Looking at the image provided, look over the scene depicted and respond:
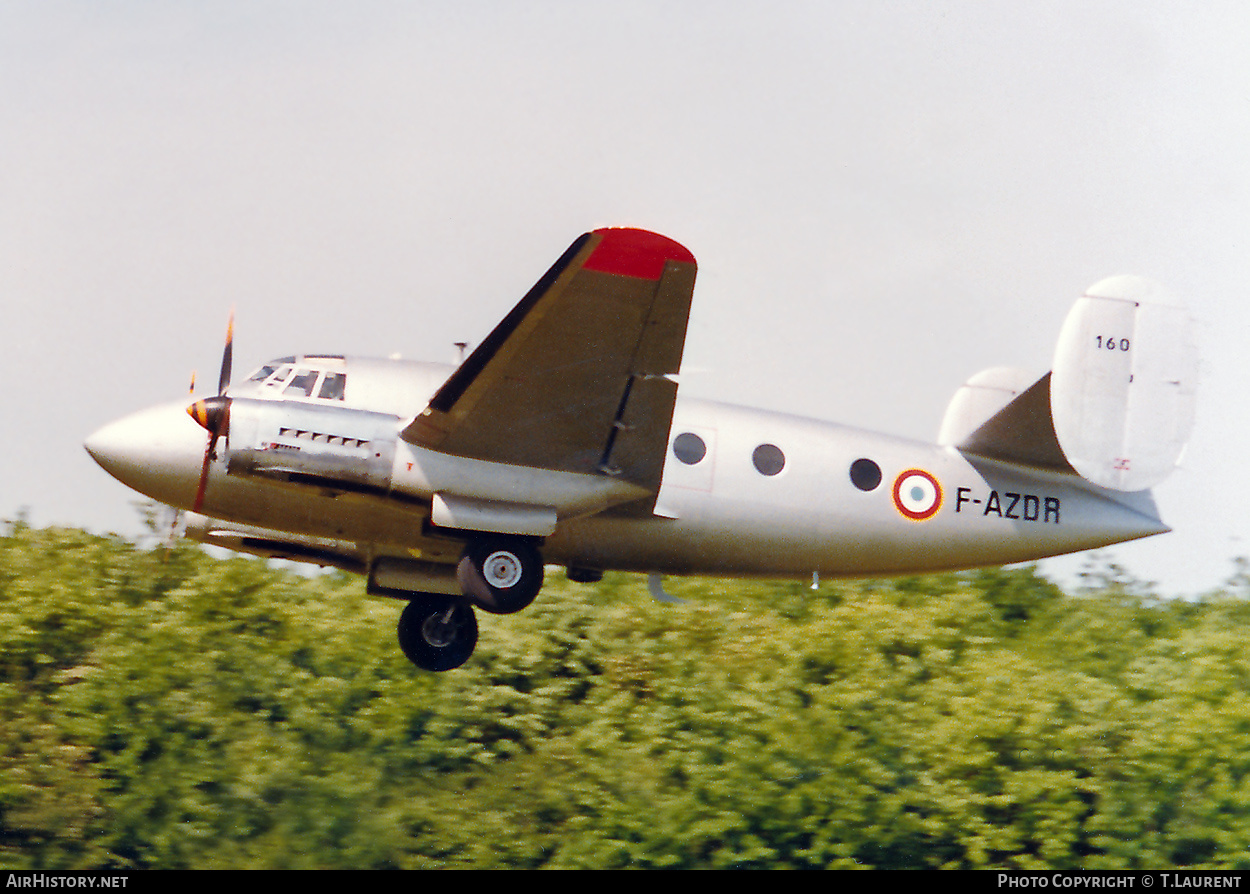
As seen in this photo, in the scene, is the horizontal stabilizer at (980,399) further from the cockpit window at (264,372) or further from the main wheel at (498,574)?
the cockpit window at (264,372)

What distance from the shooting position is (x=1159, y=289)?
14.8 m

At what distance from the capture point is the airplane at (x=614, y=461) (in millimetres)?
12531

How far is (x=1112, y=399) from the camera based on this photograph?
1436cm

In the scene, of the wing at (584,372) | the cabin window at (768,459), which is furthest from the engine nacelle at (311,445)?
the cabin window at (768,459)

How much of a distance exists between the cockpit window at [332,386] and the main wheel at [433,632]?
3278 mm

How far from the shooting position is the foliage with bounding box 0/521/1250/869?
818 inches

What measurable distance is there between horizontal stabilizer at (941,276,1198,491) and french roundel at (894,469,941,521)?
642 mm

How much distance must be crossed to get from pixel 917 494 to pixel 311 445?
6401mm

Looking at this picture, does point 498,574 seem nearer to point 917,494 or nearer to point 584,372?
point 584,372

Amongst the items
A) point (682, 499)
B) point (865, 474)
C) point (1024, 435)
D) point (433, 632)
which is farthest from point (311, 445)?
point (1024, 435)

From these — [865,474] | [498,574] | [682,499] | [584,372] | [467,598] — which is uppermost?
[584,372]

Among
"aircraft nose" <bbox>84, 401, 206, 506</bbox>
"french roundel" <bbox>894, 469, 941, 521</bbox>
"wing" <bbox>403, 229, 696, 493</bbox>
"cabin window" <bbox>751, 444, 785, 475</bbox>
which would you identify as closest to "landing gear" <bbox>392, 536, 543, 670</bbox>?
"wing" <bbox>403, 229, 696, 493</bbox>
